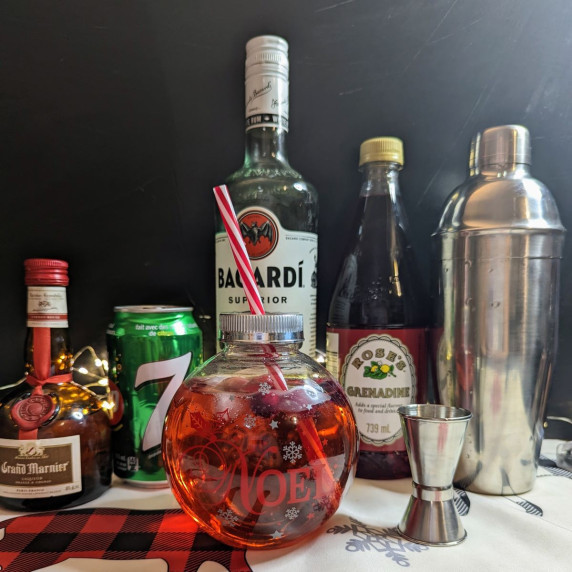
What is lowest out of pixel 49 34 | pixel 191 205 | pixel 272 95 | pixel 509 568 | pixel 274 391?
pixel 509 568

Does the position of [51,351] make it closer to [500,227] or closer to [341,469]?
[341,469]

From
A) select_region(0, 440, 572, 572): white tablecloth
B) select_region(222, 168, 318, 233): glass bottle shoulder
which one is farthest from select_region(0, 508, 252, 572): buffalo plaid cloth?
select_region(222, 168, 318, 233): glass bottle shoulder

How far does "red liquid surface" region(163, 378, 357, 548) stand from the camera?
0.39m

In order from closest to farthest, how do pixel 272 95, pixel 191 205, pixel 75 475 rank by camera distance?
pixel 75 475, pixel 272 95, pixel 191 205

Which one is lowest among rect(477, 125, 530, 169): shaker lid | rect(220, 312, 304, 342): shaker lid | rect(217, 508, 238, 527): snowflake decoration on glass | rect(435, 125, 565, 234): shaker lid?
rect(217, 508, 238, 527): snowflake decoration on glass

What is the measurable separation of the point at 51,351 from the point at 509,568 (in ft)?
1.74

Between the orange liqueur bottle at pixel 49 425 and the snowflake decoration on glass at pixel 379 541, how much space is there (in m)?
0.29

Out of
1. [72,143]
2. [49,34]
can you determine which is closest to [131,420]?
[72,143]

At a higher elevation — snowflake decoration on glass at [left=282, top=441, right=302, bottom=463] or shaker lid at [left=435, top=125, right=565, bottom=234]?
shaker lid at [left=435, top=125, right=565, bottom=234]

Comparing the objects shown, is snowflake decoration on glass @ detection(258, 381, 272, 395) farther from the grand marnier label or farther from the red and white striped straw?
the grand marnier label

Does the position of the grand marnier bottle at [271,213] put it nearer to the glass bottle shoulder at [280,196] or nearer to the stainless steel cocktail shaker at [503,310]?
the glass bottle shoulder at [280,196]

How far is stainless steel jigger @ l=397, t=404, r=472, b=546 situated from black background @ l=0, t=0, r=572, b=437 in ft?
1.08

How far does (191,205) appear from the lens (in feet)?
2.37

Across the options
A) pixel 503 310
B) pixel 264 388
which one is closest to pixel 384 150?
pixel 503 310
